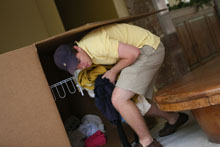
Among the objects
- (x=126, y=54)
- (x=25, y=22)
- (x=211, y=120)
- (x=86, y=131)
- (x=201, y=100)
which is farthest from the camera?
(x=25, y=22)

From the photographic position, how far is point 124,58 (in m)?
1.51

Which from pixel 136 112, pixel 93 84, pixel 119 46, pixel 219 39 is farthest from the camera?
pixel 219 39

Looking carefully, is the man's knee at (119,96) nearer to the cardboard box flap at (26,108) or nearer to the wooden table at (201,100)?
the wooden table at (201,100)

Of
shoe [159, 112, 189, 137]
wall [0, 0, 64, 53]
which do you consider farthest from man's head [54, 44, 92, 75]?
Answer: wall [0, 0, 64, 53]

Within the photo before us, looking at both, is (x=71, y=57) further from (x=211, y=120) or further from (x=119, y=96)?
(x=211, y=120)

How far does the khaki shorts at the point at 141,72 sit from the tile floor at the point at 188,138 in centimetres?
34

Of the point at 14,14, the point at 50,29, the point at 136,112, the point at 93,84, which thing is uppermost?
the point at 14,14

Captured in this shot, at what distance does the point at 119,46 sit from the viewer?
145cm

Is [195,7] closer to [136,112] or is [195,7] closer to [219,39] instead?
[219,39]

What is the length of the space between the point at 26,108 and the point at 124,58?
0.56 metres

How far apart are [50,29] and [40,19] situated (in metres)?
0.15

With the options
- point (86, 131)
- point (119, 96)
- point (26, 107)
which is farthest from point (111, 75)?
point (86, 131)

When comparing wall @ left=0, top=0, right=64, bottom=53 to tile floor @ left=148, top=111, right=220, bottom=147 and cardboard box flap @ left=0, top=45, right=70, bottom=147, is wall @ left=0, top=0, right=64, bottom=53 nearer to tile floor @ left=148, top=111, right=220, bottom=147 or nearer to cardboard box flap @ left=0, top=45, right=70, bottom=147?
cardboard box flap @ left=0, top=45, right=70, bottom=147

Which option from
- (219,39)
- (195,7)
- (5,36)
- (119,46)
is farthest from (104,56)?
(219,39)
